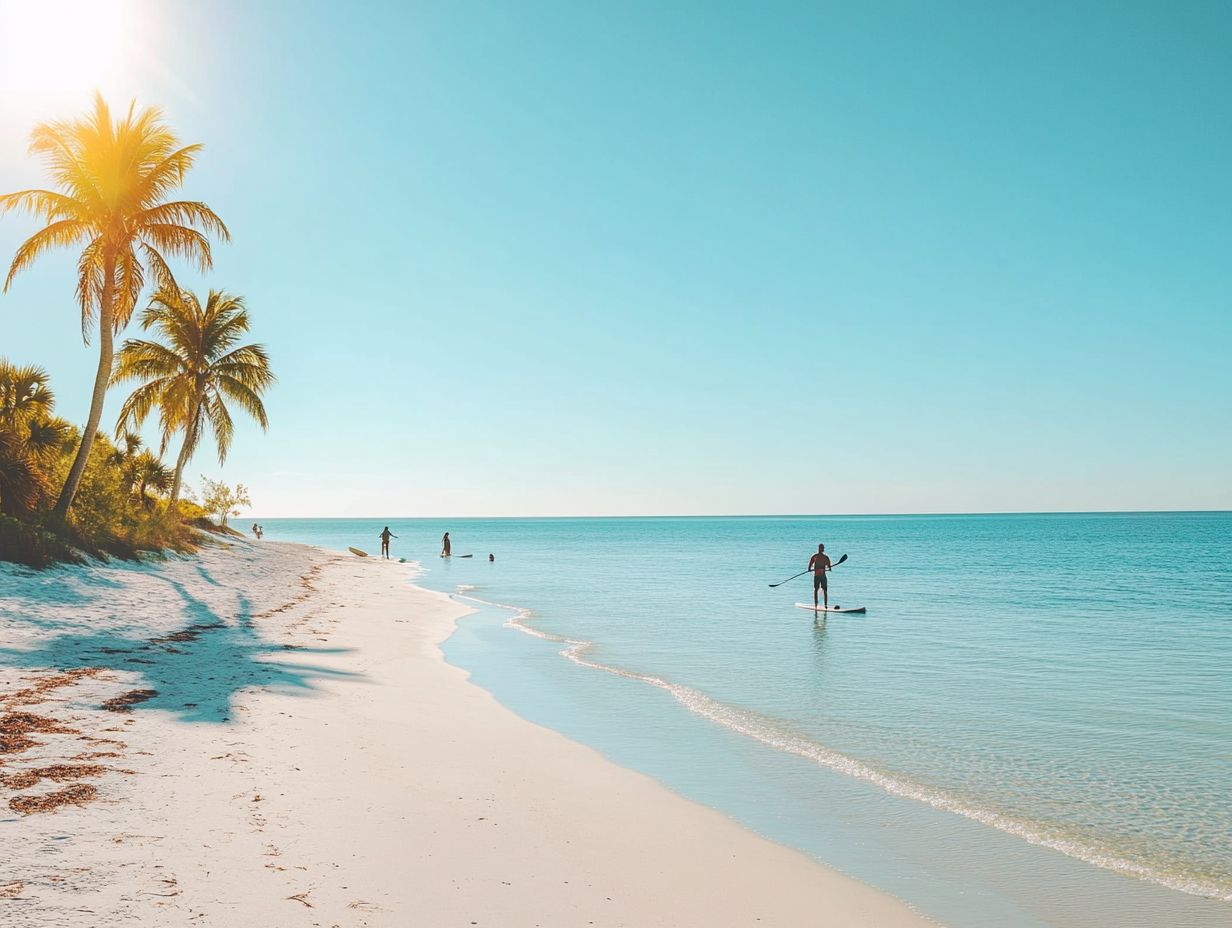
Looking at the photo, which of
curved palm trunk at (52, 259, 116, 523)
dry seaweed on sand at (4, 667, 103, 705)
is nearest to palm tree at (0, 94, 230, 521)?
curved palm trunk at (52, 259, 116, 523)

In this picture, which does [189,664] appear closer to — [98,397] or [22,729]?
[22,729]

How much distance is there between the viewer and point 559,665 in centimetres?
1669

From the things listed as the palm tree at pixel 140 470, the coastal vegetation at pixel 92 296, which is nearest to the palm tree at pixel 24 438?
the coastal vegetation at pixel 92 296

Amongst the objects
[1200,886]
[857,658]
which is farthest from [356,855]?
[857,658]

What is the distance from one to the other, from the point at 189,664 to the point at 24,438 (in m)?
15.4

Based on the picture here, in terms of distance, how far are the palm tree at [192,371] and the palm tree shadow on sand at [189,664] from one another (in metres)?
21.5

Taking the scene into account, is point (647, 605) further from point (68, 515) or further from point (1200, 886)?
point (1200, 886)

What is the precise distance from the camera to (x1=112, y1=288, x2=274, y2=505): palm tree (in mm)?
33156

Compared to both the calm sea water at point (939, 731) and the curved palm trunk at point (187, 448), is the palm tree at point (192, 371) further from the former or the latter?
the calm sea water at point (939, 731)

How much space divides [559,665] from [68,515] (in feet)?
48.6

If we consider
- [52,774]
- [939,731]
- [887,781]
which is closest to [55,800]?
[52,774]

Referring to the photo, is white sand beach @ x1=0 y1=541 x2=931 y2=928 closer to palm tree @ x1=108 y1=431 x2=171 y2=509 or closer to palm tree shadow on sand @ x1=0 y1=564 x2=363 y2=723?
palm tree shadow on sand @ x1=0 y1=564 x2=363 y2=723

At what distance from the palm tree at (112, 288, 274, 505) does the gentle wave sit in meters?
25.4

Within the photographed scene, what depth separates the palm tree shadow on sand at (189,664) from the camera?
9.62m
